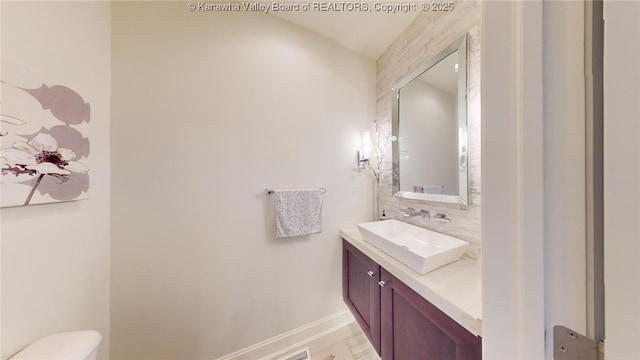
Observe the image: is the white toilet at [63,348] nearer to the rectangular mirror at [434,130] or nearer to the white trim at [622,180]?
the white trim at [622,180]

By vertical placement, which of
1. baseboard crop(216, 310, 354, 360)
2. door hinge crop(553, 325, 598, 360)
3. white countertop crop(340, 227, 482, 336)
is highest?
door hinge crop(553, 325, 598, 360)

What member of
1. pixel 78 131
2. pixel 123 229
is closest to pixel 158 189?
pixel 123 229

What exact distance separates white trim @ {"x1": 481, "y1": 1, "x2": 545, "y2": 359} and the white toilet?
1337mm

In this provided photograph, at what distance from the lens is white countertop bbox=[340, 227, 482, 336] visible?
689 mm

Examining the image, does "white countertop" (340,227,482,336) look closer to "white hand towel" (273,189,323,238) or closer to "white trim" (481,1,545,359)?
"white trim" (481,1,545,359)

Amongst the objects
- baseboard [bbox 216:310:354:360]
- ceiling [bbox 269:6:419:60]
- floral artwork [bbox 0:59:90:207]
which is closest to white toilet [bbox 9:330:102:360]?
floral artwork [bbox 0:59:90:207]

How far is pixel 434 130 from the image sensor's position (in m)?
1.36

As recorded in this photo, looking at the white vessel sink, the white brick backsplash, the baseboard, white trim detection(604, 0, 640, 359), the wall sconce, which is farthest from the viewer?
the wall sconce

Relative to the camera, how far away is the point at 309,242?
62.4 inches

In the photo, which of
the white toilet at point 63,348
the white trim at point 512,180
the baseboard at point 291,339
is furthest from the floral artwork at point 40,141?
the white trim at point 512,180

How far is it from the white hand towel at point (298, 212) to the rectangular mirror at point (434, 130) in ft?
2.22

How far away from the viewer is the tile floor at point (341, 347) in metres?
1.43

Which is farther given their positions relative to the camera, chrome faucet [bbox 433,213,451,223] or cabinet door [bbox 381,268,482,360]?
chrome faucet [bbox 433,213,451,223]

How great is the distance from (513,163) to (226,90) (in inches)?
59.4
